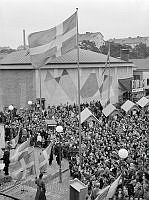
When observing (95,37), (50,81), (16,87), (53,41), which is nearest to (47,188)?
(53,41)

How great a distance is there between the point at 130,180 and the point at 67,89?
2109 centimetres

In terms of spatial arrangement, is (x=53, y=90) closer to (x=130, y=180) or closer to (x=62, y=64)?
(x=62, y=64)

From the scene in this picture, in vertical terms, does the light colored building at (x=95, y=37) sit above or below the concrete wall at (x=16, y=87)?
above

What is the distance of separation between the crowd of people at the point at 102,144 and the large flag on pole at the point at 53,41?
171 inches

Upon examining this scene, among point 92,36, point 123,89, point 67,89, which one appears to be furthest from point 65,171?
point 92,36

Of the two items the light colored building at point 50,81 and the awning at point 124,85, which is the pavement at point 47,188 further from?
the awning at point 124,85

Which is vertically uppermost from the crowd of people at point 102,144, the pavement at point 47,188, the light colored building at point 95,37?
the light colored building at point 95,37

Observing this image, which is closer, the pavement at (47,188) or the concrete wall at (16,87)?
the pavement at (47,188)

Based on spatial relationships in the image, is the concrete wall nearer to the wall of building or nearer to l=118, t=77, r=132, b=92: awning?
the wall of building

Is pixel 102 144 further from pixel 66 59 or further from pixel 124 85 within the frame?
pixel 124 85

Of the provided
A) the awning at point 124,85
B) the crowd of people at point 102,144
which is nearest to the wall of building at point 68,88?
the awning at point 124,85

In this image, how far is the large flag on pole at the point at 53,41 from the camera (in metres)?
14.4

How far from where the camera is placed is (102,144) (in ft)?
53.9

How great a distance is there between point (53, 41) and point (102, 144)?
5110 mm
